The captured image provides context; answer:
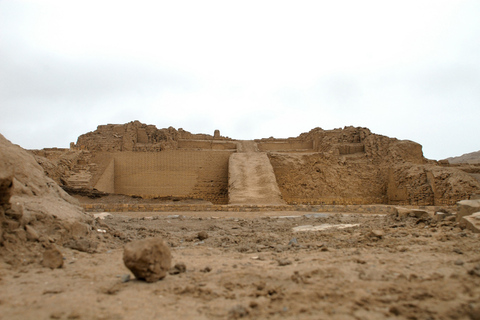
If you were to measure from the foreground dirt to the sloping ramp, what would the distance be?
6987 millimetres

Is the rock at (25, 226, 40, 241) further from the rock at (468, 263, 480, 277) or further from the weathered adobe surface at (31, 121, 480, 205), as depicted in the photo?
the weathered adobe surface at (31, 121, 480, 205)

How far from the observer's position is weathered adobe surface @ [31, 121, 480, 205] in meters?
11.9

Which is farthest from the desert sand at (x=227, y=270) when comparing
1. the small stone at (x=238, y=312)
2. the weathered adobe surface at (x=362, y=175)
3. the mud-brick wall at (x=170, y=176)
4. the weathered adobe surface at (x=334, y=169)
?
the mud-brick wall at (x=170, y=176)

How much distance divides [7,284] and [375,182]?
13421 millimetres

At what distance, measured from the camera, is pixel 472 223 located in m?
3.86

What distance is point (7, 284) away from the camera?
2.46 meters

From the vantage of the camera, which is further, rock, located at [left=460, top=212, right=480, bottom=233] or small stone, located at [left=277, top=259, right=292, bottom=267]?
rock, located at [left=460, top=212, right=480, bottom=233]

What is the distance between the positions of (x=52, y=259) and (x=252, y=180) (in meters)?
9.50

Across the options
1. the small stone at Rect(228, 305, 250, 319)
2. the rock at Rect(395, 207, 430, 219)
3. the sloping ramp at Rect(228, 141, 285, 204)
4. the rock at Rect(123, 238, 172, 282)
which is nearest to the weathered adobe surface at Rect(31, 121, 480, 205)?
the sloping ramp at Rect(228, 141, 285, 204)

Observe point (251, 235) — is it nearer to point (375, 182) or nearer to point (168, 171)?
point (168, 171)

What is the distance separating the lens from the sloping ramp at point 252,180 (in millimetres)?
10844

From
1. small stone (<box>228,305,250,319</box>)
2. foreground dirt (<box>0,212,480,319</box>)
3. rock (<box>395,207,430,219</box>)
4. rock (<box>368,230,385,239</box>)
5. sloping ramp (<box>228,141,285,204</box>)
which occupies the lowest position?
small stone (<box>228,305,250,319</box>)

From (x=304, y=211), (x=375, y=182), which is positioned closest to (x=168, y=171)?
(x=304, y=211)

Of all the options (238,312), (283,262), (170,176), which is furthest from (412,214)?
(170,176)
